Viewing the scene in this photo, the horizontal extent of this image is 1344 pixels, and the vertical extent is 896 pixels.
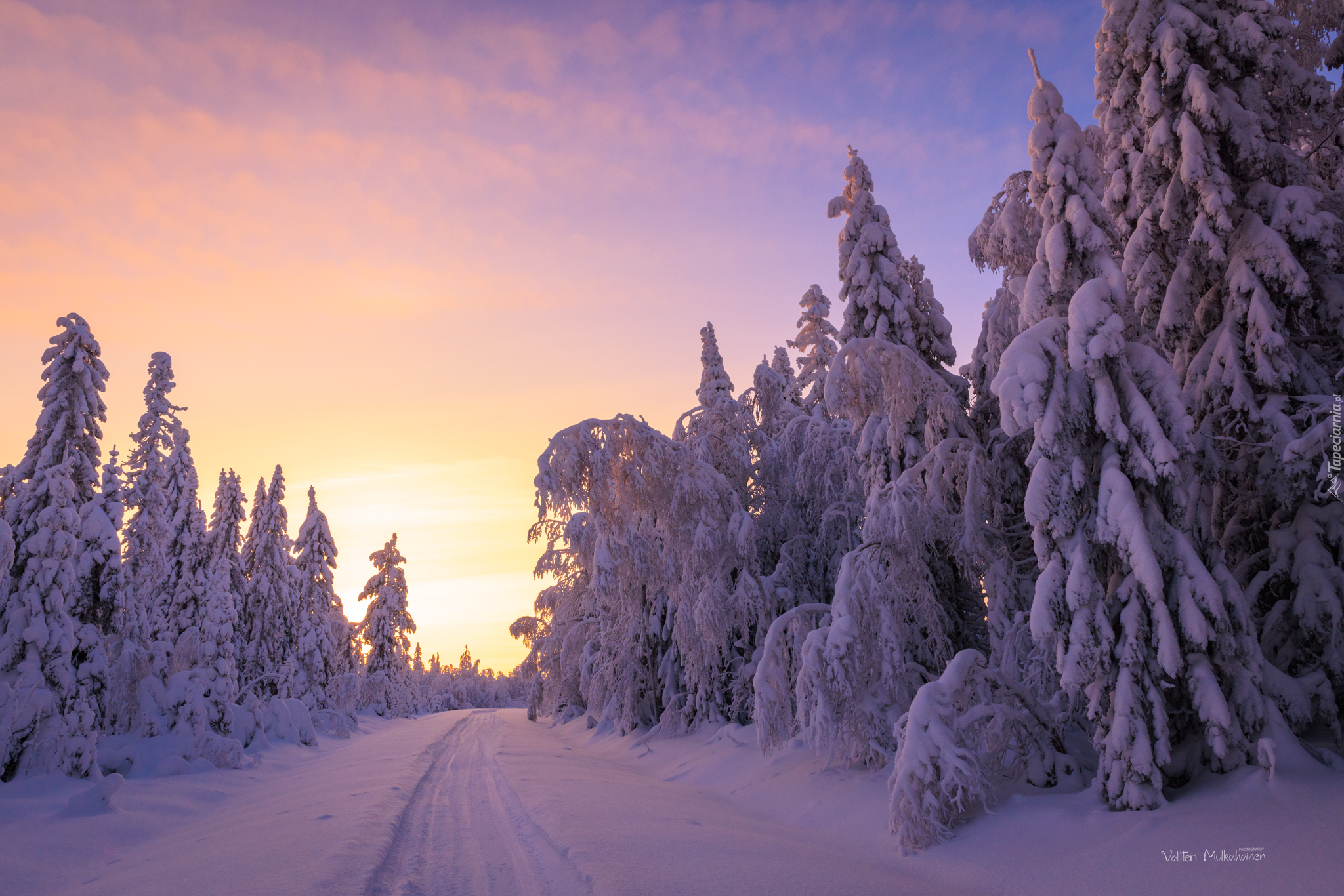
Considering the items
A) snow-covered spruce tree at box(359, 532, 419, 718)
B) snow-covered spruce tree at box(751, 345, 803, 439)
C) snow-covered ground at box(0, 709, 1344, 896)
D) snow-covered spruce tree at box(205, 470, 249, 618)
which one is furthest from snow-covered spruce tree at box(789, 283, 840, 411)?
snow-covered spruce tree at box(359, 532, 419, 718)

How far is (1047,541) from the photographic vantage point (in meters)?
8.84

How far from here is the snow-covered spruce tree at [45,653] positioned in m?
15.0

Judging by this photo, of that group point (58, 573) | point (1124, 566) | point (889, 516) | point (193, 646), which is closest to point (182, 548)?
point (193, 646)

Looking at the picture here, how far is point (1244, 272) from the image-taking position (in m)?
9.76

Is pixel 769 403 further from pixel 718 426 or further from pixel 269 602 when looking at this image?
pixel 269 602

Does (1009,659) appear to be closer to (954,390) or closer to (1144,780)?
(1144,780)

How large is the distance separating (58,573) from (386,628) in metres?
37.7

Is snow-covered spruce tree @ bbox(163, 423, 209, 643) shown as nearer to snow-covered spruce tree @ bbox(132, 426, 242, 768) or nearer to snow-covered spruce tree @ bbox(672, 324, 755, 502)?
snow-covered spruce tree @ bbox(132, 426, 242, 768)

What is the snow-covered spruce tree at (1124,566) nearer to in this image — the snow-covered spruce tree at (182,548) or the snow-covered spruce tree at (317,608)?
the snow-covered spruce tree at (182,548)

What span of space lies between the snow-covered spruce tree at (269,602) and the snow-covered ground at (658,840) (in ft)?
80.5

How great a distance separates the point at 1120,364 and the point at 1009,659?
549cm

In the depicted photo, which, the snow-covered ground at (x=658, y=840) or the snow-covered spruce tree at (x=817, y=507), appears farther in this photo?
the snow-covered spruce tree at (x=817, y=507)

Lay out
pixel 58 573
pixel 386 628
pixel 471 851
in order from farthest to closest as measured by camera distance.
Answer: pixel 386 628, pixel 58 573, pixel 471 851

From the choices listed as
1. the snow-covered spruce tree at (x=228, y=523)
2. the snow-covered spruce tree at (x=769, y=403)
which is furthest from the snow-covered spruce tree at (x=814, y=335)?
the snow-covered spruce tree at (x=228, y=523)
